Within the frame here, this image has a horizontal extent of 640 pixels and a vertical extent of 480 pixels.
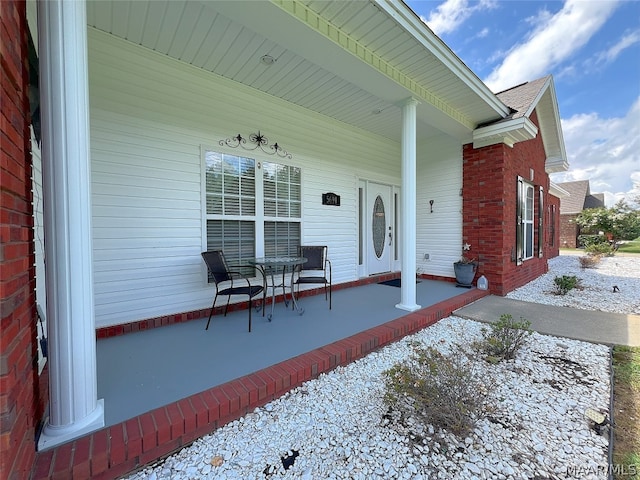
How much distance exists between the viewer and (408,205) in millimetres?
3678

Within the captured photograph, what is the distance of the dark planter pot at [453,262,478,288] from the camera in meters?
5.07

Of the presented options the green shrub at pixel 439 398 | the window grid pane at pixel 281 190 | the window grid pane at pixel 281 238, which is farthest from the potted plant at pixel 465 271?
the green shrub at pixel 439 398

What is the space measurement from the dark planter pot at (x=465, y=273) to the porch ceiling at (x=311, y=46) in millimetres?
2792

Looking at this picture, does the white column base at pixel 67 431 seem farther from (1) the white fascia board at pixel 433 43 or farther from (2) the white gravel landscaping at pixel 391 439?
(1) the white fascia board at pixel 433 43

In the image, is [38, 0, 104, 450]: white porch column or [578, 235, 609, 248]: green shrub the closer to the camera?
[38, 0, 104, 450]: white porch column

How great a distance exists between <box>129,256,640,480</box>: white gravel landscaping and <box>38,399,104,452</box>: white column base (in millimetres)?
378

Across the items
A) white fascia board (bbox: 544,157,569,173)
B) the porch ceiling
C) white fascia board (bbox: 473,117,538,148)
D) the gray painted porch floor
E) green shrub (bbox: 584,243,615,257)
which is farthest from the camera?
green shrub (bbox: 584,243,615,257)

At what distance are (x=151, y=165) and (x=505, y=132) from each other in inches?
216

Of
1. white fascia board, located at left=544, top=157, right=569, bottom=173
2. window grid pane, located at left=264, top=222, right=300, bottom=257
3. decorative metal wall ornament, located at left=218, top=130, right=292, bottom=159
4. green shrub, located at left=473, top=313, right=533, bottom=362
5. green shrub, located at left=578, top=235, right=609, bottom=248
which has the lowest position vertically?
green shrub, located at left=473, top=313, right=533, bottom=362

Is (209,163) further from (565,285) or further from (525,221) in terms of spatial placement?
(525,221)

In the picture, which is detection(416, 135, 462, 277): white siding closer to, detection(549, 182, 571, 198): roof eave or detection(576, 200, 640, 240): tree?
detection(549, 182, 571, 198): roof eave

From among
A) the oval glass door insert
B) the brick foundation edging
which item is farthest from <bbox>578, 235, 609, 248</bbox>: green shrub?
the brick foundation edging

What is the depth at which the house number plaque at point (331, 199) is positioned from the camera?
478cm

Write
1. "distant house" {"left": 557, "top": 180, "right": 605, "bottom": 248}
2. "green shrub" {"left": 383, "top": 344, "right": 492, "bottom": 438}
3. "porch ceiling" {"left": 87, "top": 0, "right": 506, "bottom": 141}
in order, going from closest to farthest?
"green shrub" {"left": 383, "top": 344, "right": 492, "bottom": 438}
"porch ceiling" {"left": 87, "top": 0, "right": 506, "bottom": 141}
"distant house" {"left": 557, "top": 180, "right": 605, "bottom": 248}
